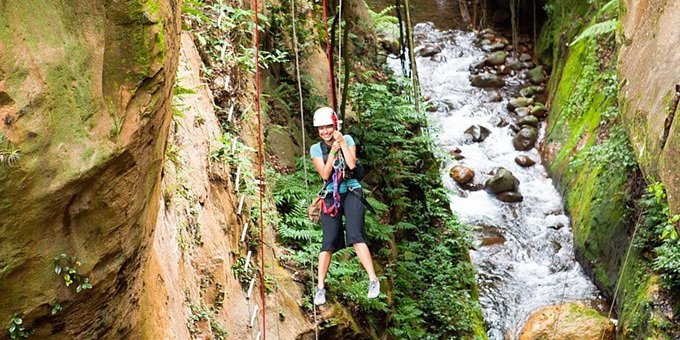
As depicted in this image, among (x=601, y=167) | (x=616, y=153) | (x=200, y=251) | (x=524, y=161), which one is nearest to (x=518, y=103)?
(x=524, y=161)

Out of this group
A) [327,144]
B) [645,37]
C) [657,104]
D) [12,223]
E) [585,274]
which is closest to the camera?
[12,223]

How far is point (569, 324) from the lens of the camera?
1165cm

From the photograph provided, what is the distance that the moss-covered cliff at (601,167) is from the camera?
10.9 metres

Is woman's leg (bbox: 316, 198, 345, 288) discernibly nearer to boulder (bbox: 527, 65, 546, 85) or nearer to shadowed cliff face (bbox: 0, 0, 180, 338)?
shadowed cliff face (bbox: 0, 0, 180, 338)

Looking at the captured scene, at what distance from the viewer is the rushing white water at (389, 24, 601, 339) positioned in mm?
13234

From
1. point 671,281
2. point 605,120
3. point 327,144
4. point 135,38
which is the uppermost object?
point 135,38

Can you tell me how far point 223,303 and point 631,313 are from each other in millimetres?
7406

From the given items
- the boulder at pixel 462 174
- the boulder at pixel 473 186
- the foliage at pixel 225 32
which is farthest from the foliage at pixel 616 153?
the foliage at pixel 225 32

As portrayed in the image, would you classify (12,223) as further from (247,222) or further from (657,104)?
(657,104)

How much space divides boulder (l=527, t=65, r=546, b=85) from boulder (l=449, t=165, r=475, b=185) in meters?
5.44

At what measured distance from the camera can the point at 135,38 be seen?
11.4ft

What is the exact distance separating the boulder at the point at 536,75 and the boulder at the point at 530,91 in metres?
0.40

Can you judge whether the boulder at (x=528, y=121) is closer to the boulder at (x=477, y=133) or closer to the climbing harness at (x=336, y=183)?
the boulder at (x=477, y=133)

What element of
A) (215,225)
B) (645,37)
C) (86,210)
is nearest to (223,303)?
(215,225)
